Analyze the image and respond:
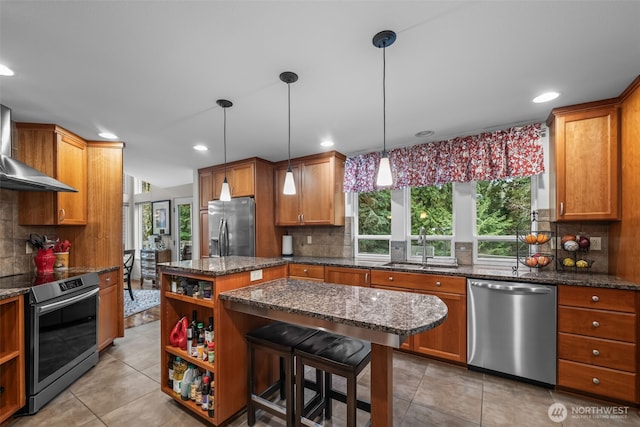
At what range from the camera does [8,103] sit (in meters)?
2.29

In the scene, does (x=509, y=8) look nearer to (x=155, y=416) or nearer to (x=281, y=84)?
(x=281, y=84)

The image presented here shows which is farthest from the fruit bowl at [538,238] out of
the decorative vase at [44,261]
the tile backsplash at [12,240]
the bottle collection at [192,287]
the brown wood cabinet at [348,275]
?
the tile backsplash at [12,240]

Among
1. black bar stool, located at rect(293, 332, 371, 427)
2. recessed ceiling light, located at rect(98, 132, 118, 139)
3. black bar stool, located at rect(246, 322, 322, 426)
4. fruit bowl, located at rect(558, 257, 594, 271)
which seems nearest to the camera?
black bar stool, located at rect(293, 332, 371, 427)

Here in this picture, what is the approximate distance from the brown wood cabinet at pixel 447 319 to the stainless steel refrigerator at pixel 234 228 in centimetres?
207

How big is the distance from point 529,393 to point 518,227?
1.55 meters

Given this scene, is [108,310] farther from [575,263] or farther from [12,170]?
[575,263]

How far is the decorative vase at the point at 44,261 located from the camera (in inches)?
106

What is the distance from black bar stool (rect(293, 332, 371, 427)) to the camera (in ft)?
4.83

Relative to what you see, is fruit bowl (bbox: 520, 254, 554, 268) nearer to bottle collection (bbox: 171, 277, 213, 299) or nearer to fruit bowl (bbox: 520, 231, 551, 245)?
fruit bowl (bbox: 520, 231, 551, 245)

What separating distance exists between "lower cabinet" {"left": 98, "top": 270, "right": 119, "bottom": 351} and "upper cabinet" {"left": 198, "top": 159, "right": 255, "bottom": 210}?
5.74ft

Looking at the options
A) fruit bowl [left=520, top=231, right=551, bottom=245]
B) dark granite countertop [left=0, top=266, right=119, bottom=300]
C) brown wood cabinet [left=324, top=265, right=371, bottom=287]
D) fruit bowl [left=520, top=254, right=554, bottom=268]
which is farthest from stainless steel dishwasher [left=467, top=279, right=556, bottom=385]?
dark granite countertop [left=0, top=266, right=119, bottom=300]

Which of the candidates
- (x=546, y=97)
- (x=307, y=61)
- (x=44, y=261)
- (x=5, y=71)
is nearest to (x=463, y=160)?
(x=546, y=97)

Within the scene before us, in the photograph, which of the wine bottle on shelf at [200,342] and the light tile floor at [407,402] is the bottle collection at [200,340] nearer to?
the wine bottle on shelf at [200,342]

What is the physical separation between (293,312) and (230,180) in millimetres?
3154
